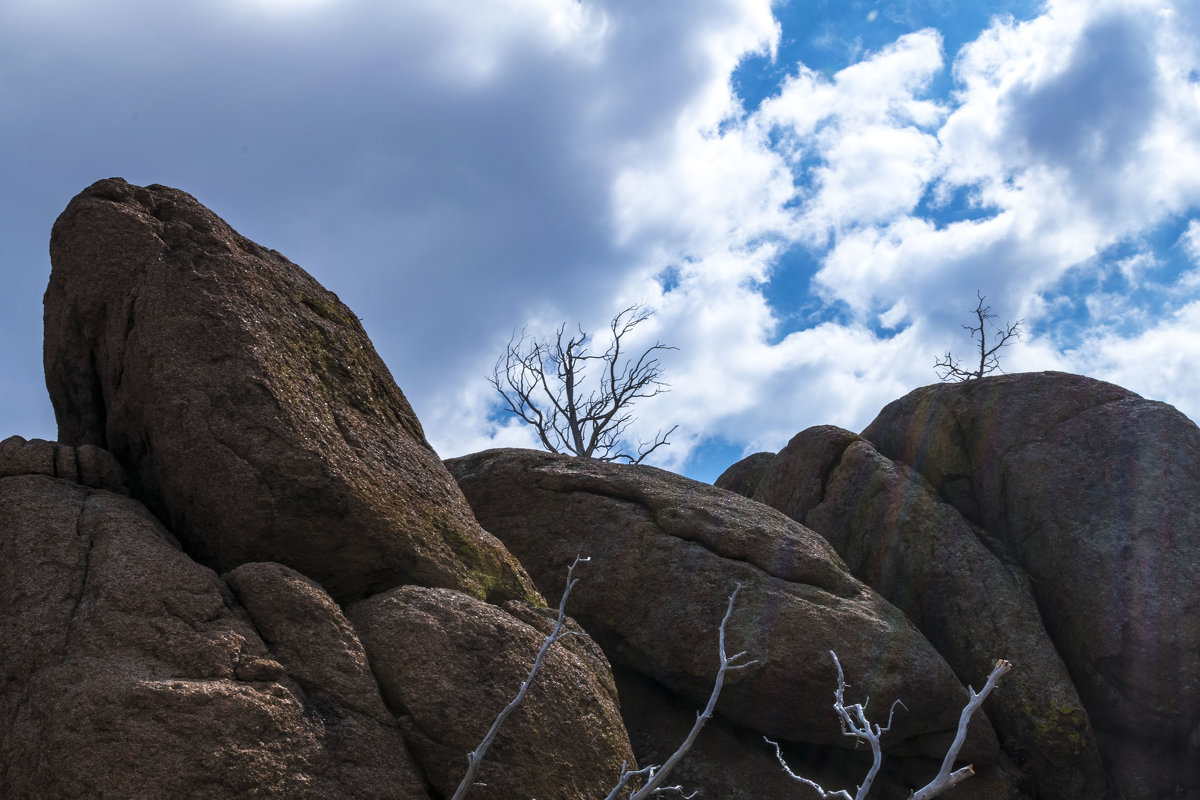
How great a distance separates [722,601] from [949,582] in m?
4.12

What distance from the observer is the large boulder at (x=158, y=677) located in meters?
5.48

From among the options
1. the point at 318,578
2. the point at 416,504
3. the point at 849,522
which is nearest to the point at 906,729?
the point at 849,522

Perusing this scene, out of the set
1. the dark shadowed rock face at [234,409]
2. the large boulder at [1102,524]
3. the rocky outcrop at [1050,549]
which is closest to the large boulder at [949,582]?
the rocky outcrop at [1050,549]

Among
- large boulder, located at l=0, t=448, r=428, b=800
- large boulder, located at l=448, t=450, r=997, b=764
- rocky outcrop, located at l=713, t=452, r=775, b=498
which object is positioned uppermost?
rocky outcrop, located at l=713, t=452, r=775, b=498

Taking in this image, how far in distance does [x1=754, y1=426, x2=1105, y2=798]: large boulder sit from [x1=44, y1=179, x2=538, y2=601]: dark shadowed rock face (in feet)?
22.2

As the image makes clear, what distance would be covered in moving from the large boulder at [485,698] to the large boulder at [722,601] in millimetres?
3295

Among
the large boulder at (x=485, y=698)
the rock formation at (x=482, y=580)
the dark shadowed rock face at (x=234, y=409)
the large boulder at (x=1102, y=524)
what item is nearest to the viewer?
the rock formation at (x=482, y=580)

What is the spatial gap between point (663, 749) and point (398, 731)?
5085 millimetres

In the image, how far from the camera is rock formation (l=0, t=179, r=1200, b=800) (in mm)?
6141

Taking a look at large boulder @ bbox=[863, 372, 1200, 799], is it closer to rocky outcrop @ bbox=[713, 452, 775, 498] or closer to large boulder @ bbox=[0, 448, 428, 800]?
rocky outcrop @ bbox=[713, 452, 775, 498]

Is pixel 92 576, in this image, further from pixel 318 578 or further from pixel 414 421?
pixel 414 421

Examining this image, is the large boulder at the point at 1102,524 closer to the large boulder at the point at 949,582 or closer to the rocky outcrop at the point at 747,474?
the large boulder at the point at 949,582

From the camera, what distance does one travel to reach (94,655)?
593 cm

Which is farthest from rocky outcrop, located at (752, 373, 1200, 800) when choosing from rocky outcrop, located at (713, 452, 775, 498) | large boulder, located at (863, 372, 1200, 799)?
rocky outcrop, located at (713, 452, 775, 498)
